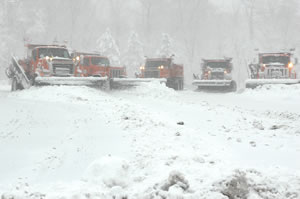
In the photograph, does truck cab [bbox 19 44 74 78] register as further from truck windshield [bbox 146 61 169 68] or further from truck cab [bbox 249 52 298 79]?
truck cab [bbox 249 52 298 79]

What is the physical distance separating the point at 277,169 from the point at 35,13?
48708 mm

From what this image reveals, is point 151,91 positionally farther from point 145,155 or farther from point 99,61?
point 145,155

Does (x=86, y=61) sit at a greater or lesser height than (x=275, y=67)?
greater

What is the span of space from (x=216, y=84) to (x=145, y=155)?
18.1 m

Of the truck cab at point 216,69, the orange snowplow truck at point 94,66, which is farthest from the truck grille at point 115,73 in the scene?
the truck cab at point 216,69

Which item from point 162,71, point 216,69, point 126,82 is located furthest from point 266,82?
point 126,82

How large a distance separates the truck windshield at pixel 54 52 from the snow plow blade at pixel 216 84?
8.61 meters

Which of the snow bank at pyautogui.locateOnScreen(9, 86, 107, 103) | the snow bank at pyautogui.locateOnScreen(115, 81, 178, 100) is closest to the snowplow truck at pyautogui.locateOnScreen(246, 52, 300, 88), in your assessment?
the snow bank at pyautogui.locateOnScreen(115, 81, 178, 100)

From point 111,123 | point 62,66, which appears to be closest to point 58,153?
point 111,123

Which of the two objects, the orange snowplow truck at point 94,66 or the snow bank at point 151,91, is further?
the orange snowplow truck at point 94,66

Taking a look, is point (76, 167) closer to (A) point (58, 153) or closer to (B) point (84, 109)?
(A) point (58, 153)

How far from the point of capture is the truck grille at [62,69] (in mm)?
17859

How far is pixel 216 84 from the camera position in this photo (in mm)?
22594

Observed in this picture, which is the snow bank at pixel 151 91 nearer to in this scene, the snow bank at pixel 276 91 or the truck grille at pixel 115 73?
the truck grille at pixel 115 73
